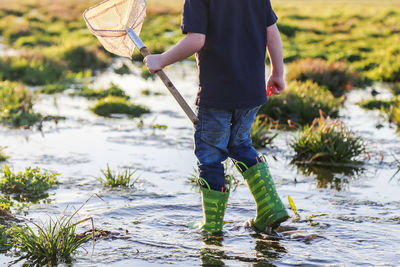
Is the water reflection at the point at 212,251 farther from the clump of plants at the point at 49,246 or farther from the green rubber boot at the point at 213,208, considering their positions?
the clump of plants at the point at 49,246

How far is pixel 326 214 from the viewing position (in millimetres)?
5273

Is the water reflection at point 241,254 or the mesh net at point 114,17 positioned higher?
the mesh net at point 114,17

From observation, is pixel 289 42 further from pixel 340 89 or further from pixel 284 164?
pixel 284 164

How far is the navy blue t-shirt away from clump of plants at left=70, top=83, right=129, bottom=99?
734 centimetres

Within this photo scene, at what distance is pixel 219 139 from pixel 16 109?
6.05 m

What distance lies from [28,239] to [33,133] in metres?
4.75

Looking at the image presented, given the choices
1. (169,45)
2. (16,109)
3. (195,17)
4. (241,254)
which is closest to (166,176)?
(241,254)

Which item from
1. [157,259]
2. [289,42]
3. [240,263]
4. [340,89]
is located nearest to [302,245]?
[240,263]

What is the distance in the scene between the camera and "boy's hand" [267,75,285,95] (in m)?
4.92

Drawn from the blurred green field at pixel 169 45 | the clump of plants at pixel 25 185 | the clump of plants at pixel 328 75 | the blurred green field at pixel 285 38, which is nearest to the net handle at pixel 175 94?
the clump of plants at pixel 25 185

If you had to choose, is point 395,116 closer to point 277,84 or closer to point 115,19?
point 277,84

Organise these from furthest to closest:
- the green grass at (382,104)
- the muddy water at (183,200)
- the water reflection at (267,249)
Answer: the green grass at (382,104), the muddy water at (183,200), the water reflection at (267,249)

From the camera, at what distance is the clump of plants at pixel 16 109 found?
9.29 meters

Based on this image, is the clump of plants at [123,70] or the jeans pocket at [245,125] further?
the clump of plants at [123,70]
